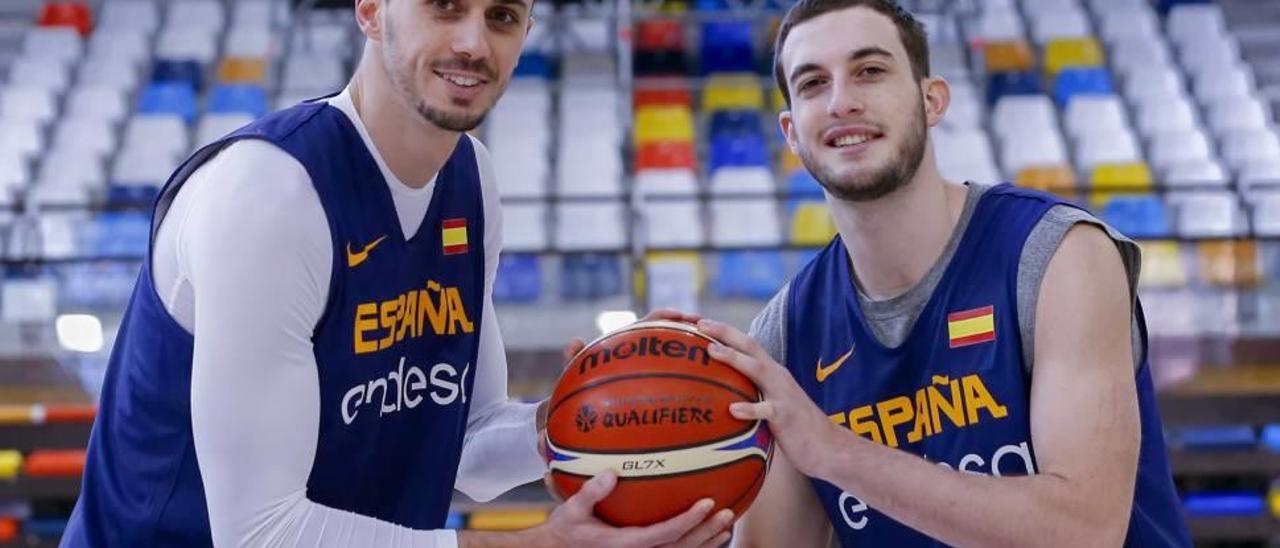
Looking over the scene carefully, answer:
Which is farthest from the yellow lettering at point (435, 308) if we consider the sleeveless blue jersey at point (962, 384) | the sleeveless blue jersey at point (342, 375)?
the sleeveless blue jersey at point (962, 384)

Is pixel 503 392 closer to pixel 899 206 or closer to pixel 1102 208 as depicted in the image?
pixel 899 206

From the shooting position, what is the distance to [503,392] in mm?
2795

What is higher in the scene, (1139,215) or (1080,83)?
(1080,83)

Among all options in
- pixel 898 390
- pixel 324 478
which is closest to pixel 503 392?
pixel 324 478

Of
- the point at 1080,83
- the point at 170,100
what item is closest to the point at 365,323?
the point at 170,100

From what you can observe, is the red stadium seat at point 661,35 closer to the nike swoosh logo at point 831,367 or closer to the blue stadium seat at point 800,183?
the blue stadium seat at point 800,183

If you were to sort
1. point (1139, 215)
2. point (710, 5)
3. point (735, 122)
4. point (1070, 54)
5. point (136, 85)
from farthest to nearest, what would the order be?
1. point (710, 5)
2. point (1070, 54)
3. point (136, 85)
4. point (735, 122)
5. point (1139, 215)

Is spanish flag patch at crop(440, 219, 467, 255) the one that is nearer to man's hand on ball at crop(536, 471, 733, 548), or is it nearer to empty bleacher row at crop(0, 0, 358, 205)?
man's hand on ball at crop(536, 471, 733, 548)

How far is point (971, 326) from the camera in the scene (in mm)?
2361

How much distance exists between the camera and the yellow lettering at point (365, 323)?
2207 mm

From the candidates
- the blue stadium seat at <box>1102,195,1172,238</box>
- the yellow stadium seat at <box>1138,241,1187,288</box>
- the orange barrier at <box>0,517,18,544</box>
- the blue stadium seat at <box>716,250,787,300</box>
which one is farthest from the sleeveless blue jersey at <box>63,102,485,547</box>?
the blue stadium seat at <box>1102,195,1172,238</box>

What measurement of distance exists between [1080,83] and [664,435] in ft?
27.6

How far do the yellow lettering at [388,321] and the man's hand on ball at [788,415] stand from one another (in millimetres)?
530

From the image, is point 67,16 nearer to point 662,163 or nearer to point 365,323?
point 662,163
